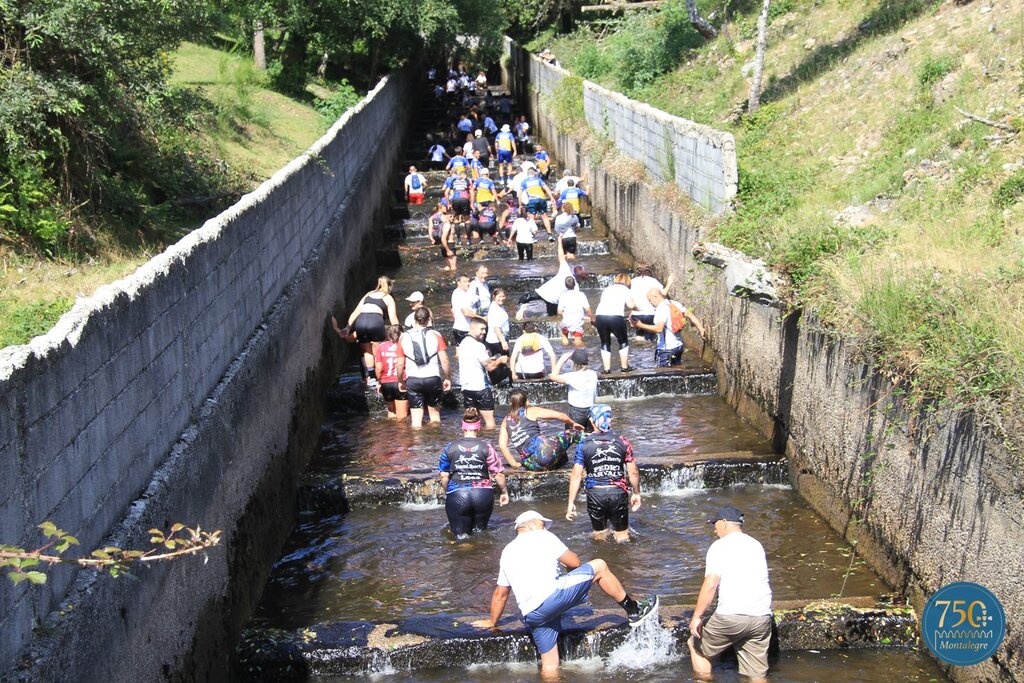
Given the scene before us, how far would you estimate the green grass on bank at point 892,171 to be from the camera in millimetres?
10023

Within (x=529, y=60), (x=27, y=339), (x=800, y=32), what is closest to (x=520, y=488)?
(x=27, y=339)

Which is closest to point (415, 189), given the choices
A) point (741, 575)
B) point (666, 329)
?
point (666, 329)

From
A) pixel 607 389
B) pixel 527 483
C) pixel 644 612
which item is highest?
pixel 644 612

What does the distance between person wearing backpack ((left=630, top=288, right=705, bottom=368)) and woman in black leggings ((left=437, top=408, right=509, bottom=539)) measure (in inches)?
207

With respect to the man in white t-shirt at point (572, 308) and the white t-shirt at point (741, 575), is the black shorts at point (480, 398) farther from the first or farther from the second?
the white t-shirt at point (741, 575)

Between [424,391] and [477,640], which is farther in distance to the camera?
[424,391]

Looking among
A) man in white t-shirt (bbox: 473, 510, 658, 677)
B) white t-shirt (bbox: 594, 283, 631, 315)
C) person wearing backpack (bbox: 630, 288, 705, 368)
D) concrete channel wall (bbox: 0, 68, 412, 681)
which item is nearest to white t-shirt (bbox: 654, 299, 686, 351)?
person wearing backpack (bbox: 630, 288, 705, 368)

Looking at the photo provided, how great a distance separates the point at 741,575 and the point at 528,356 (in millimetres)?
7769

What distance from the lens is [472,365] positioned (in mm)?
15133

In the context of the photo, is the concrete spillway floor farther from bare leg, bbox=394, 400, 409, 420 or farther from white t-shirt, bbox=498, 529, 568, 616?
white t-shirt, bbox=498, 529, 568, 616

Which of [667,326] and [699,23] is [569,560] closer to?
[667,326]

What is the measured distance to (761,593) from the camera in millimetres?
9039

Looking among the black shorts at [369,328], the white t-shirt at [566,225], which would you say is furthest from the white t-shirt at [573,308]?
the white t-shirt at [566,225]

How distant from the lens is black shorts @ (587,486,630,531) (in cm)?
1152
